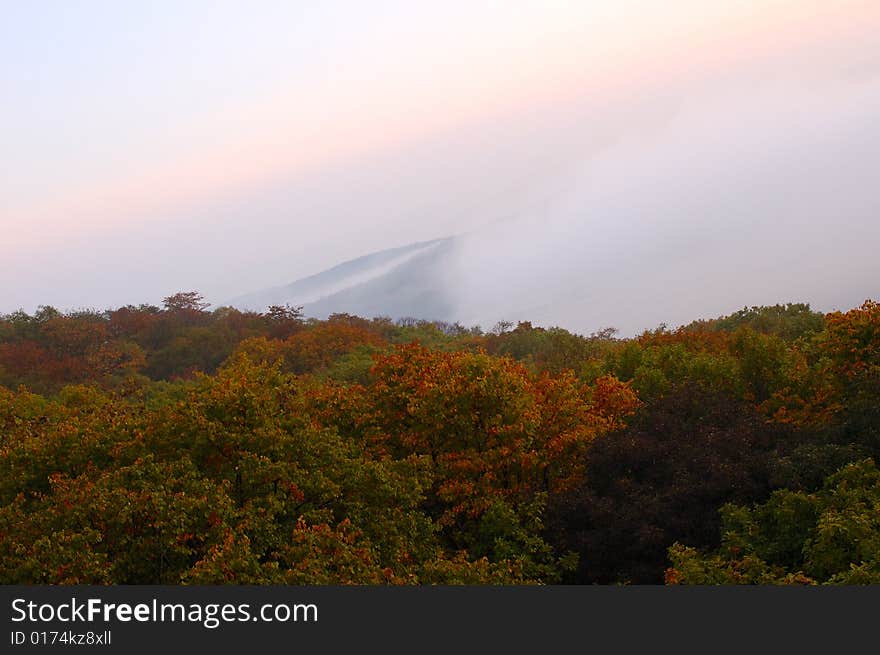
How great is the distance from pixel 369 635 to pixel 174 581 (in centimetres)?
749

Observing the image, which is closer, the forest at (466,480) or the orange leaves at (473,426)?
the forest at (466,480)

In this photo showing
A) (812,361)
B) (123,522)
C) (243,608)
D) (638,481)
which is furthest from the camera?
(812,361)

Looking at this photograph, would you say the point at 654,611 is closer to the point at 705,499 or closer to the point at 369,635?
the point at 369,635

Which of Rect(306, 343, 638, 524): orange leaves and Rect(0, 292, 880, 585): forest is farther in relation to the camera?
Rect(306, 343, 638, 524): orange leaves

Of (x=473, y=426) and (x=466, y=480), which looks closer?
(x=466, y=480)

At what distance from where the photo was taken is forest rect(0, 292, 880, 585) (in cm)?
2573

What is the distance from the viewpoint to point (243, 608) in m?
21.1

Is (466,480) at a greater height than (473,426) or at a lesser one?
lesser

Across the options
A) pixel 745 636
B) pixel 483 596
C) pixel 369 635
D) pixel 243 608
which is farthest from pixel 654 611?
pixel 243 608

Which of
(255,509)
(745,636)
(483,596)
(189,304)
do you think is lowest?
(745,636)

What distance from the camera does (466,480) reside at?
3572cm

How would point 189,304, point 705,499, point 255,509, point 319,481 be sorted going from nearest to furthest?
point 255,509 → point 319,481 → point 705,499 → point 189,304

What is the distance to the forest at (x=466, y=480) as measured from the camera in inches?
1013

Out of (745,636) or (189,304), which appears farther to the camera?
(189,304)
